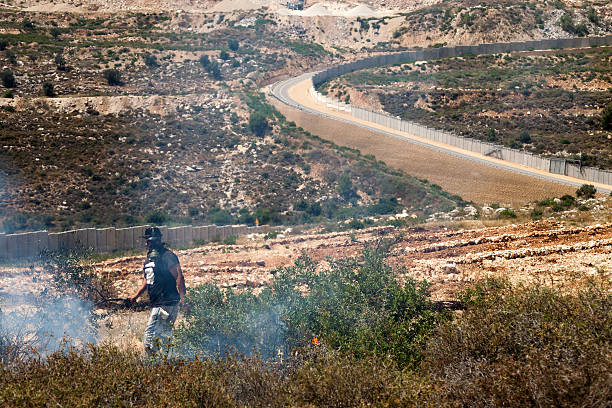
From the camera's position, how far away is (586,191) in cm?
3719

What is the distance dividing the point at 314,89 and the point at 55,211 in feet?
124

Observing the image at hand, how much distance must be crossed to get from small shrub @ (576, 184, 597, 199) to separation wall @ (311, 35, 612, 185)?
4.52 metres

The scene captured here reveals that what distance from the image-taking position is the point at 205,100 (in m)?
63.2

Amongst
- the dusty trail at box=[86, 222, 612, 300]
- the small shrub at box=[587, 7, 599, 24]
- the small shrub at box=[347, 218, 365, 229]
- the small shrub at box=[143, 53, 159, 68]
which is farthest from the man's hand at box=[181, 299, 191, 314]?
the small shrub at box=[587, 7, 599, 24]

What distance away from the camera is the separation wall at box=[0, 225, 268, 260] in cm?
2361

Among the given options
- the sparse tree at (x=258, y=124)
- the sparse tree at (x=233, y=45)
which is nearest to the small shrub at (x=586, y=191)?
the sparse tree at (x=258, y=124)

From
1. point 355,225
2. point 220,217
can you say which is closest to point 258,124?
point 220,217

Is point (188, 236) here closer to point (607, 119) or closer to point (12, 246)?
point (12, 246)

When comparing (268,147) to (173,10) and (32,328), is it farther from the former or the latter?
(173,10)

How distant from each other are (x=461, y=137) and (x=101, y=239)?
1265 inches

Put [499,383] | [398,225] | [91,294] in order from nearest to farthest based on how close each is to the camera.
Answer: [499,383], [91,294], [398,225]

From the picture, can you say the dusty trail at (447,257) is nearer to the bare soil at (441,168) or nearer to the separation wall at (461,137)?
the bare soil at (441,168)

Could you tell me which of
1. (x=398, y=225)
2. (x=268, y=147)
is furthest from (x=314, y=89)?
(x=398, y=225)

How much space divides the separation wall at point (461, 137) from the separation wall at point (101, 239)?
21605 millimetres
